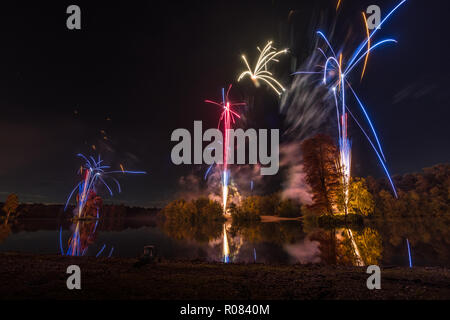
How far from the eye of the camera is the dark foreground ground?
20.4 feet

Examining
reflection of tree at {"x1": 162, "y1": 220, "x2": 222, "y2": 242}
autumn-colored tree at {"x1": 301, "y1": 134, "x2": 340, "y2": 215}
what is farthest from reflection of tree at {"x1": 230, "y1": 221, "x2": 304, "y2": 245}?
autumn-colored tree at {"x1": 301, "y1": 134, "x2": 340, "y2": 215}

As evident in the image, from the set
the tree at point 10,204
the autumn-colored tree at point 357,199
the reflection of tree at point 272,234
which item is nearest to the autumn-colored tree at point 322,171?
the autumn-colored tree at point 357,199

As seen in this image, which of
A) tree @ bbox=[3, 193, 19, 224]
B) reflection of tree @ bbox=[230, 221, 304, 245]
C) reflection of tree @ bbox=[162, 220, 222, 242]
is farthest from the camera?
tree @ bbox=[3, 193, 19, 224]

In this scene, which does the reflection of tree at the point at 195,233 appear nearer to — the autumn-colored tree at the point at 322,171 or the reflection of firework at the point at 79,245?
the reflection of firework at the point at 79,245

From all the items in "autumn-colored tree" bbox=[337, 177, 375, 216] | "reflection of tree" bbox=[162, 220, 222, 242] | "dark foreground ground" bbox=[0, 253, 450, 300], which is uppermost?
"autumn-colored tree" bbox=[337, 177, 375, 216]

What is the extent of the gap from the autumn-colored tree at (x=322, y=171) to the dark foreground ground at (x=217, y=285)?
36.4 meters

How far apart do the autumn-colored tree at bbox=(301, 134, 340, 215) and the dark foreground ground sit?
36.4 m

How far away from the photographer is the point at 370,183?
285 feet

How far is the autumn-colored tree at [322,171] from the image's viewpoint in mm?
43566

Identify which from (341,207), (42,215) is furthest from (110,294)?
(42,215)

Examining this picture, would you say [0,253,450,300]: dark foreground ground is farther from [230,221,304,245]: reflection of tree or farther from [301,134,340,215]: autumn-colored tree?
[301,134,340,215]: autumn-colored tree

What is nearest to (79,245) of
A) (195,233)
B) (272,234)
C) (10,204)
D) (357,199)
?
(195,233)

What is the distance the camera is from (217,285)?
7301mm
